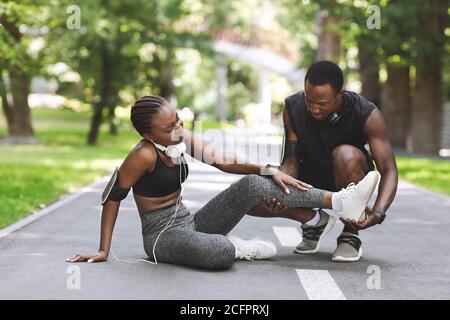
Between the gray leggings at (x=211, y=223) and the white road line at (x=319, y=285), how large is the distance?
471 mm

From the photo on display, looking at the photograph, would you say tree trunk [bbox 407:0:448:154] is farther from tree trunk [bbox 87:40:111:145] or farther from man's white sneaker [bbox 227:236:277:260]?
man's white sneaker [bbox 227:236:277:260]

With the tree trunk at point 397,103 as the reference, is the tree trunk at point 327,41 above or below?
above

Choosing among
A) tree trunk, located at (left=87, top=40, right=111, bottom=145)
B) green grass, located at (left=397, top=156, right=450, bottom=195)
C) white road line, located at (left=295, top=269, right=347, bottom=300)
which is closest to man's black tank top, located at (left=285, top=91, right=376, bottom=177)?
white road line, located at (left=295, top=269, right=347, bottom=300)

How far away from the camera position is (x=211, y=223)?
23.3 ft

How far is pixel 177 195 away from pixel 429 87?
20796mm

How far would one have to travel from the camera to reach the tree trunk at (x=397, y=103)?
30203 millimetres

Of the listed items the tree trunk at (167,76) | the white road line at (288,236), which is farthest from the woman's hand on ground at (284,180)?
the tree trunk at (167,76)

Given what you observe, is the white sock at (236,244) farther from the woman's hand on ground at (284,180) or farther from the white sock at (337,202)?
the white sock at (337,202)

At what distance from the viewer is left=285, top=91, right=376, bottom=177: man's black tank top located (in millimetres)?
7199

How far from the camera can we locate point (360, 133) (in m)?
7.23

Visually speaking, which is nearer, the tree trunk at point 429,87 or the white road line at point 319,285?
the white road line at point 319,285

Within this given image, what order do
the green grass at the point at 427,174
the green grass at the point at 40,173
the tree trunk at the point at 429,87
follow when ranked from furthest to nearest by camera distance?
the tree trunk at the point at 429,87, the green grass at the point at 427,174, the green grass at the point at 40,173

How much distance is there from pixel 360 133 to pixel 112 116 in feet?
84.0

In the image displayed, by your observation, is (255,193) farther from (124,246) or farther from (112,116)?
(112,116)
